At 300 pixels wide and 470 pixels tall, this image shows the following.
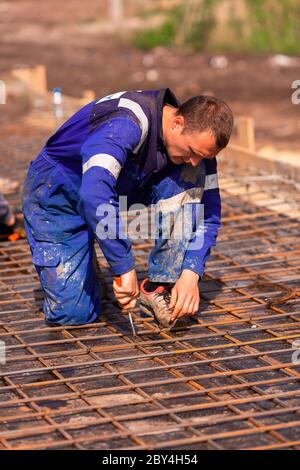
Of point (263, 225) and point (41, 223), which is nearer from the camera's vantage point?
point (41, 223)

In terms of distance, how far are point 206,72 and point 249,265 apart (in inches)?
Answer: 358

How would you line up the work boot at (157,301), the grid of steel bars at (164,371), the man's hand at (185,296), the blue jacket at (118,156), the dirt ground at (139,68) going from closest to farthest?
the grid of steel bars at (164,371)
the blue jacket at (118,156)
the man's hand at (185,296)
the work boot at (157,301)
the dirt ground at (139,68)

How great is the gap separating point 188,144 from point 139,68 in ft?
35.7

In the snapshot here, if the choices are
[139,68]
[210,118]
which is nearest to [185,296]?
[210,118]

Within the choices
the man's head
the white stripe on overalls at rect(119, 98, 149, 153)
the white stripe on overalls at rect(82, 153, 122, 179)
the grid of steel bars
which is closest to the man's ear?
the man's head

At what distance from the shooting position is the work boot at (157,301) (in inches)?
181

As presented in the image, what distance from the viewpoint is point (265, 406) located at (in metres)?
3.91

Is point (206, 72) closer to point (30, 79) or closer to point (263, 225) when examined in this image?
point (30, 79)

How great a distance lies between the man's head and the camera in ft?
13.7

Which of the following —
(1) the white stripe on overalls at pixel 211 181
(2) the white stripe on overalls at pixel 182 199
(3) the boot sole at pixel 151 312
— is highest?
(1) the white stripe on overalls at pixel 211 181

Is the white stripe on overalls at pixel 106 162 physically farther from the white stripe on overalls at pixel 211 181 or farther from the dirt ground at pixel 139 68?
the dirt ground at pixel 139 68

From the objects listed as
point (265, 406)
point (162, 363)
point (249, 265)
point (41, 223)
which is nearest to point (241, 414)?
point (265, 406)

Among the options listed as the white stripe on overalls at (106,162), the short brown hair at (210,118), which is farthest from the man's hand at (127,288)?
the short brown hair at (210,118)

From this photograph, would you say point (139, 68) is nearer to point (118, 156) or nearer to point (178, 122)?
point (178, 122)
